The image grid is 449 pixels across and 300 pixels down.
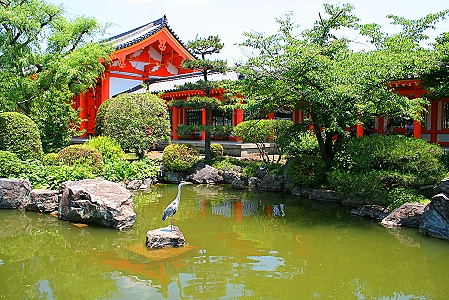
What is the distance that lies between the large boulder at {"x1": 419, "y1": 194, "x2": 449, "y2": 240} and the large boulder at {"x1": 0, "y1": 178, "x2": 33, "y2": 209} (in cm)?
849

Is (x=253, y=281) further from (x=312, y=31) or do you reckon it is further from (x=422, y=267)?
(x=312, y=31)

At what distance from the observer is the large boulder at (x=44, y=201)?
894cm

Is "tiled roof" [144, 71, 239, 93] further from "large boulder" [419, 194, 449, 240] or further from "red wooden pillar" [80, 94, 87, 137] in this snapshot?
"large boulder" [419, 194, 449, 240]

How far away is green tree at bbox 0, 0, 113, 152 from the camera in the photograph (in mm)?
14234

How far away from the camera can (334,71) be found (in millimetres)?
9398

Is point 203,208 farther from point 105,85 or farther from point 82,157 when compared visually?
point 105,85

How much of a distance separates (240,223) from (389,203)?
332cm

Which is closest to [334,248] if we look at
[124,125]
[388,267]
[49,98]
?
[388,267]

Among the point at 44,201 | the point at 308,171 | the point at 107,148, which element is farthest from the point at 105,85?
the point at 308,171

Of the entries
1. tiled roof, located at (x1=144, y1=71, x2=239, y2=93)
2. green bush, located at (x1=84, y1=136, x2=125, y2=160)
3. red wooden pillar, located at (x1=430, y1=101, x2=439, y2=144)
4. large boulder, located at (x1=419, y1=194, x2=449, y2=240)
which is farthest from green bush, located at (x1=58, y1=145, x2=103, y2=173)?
red wooden pillar, located at (x1=430, y1=101, x2=439, y2=144)

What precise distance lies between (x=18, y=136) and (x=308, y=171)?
→ 8.25 meters

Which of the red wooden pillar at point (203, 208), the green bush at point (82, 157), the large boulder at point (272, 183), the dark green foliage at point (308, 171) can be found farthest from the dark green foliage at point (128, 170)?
the dark green foliage at point (308, 171)

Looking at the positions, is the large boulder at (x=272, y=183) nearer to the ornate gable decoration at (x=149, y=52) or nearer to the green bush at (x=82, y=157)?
the green bush at (x=82, y=157)

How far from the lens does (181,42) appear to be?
21094 mm
